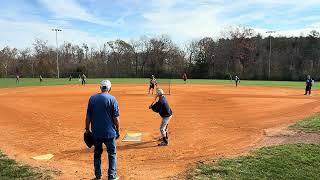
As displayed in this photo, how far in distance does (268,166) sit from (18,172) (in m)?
5.70

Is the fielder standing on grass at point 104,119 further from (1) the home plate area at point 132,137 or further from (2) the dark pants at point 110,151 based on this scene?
(1) the home plate area at point 132,137

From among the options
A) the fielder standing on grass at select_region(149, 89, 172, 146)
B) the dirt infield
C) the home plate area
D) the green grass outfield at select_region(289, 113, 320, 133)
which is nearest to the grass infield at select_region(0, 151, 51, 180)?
the dirt infield

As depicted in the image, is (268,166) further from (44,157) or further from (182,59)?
(182,59)

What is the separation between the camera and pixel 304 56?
104 m

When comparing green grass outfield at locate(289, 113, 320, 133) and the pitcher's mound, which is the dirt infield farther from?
green grass outfield at locate(289, 113, 320, 133)

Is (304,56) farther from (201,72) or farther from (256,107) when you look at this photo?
(256,107)

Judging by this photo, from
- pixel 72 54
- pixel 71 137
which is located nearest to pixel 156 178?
pixel 71 137

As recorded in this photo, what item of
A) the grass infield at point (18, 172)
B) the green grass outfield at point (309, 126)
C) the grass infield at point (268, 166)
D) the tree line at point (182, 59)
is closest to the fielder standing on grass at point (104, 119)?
the grass infield at point (18, 172)

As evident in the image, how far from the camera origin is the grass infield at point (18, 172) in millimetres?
8742

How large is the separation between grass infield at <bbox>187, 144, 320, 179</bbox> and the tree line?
257 ft

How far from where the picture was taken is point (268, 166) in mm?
9320

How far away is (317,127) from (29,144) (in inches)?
403

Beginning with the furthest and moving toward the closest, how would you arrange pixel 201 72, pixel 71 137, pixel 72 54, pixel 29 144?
pixel 72 54, pixel 201 72, pixel 71 137, pixel 29 144

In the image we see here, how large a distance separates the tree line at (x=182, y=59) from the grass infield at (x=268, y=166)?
7841 cm
